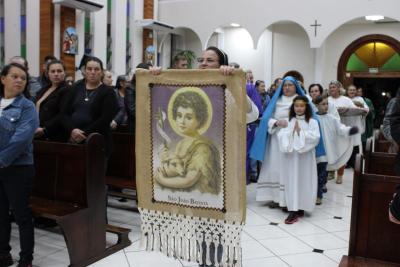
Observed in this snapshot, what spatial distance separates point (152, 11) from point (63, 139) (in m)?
7.32

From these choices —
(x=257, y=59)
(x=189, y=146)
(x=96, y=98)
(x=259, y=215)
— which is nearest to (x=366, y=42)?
(x=257, y=59)

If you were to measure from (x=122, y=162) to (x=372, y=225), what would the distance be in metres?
2.75

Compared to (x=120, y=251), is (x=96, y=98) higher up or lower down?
higher up

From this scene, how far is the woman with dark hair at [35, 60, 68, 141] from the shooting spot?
3.60 m

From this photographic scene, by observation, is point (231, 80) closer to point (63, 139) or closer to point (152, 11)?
point (63, 139)

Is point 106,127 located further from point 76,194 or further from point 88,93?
point 76,194

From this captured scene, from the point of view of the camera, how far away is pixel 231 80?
2.15 meters

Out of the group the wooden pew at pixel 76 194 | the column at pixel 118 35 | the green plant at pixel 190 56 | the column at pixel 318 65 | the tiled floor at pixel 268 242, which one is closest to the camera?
the wooden pew at pixel 76 194

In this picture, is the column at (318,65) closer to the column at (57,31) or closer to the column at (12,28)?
the column at (57,31)

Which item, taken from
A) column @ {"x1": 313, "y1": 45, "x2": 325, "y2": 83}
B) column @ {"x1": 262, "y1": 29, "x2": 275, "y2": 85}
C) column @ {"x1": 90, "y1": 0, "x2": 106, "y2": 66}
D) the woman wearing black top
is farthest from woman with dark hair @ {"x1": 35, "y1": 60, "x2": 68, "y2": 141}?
column @ {"x1": 262, "y1": 29, "x2": 275, "y2": 85}

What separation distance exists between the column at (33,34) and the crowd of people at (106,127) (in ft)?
9.14

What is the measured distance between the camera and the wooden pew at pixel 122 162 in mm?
4484

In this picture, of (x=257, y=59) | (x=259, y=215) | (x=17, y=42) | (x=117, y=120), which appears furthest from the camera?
(x=257, y=59)

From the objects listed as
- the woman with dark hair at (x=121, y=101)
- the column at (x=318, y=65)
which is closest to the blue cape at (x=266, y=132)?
the woman with dark hair at (x=121, y=101)
